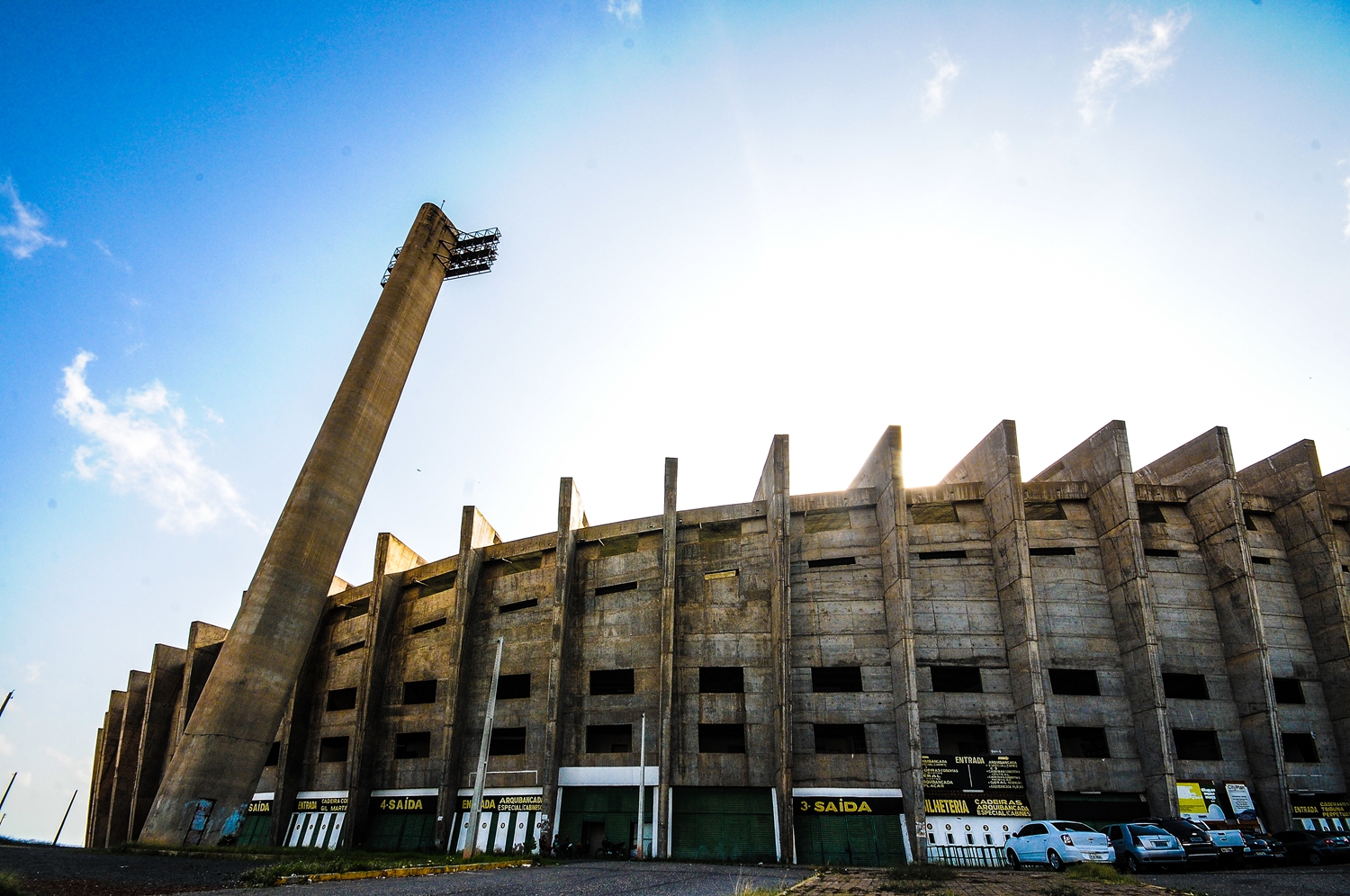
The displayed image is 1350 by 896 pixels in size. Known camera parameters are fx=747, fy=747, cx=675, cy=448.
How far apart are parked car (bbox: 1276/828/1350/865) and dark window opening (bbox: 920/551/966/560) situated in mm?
14890

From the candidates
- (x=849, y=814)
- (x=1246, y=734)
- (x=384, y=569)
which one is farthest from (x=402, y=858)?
(x=1246, y=734)

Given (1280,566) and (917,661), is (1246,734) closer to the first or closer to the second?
(1280,566)

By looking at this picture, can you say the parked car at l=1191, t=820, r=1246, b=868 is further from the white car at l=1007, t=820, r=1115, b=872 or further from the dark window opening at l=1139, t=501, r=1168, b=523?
the dark window opening at l=1139, t=501, r=1168, b=523

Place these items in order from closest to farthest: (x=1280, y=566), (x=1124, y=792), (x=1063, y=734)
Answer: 1. (x=1124, y=792)
2. (x=1063, y=734)
3. (x=1280, y=566)

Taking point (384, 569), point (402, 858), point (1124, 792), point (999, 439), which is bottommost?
point (402, 858)

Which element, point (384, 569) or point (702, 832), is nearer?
point (702, 832)

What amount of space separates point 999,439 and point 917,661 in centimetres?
1092

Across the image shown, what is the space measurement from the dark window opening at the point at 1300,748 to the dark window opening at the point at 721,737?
77.9 feet

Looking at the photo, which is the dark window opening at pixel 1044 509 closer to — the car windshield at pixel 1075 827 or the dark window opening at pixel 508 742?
the car windshield at pixel 1075 827

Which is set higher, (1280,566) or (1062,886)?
(1280,566)

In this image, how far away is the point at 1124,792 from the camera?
31.0 m

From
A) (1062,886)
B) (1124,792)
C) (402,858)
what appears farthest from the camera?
(1124,792)

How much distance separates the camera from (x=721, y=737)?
115 ft

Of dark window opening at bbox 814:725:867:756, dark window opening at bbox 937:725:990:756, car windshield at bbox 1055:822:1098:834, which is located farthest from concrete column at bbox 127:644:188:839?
car windshield at bbox 1055:822:1098:834
